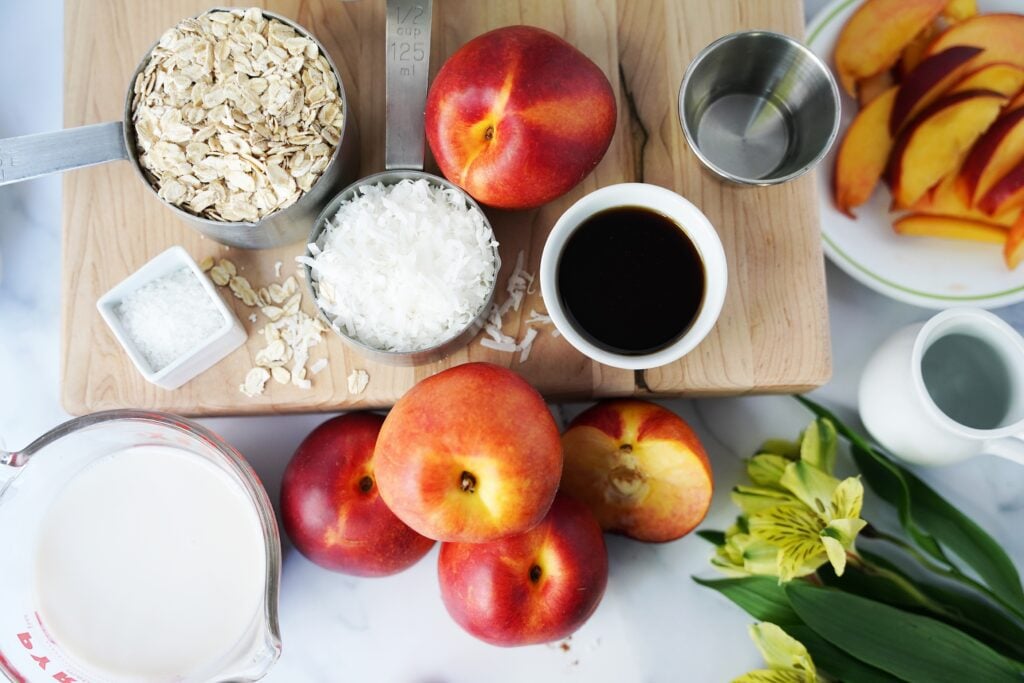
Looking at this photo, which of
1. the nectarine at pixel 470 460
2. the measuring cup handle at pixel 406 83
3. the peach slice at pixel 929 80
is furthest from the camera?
the peach slice at pixel 929 80

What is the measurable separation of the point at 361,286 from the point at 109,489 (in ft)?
0.96

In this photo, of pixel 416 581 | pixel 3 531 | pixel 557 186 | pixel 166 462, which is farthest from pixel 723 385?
pixel 3 531

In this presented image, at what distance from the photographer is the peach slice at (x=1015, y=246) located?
2.72ft

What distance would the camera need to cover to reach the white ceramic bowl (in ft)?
2.16

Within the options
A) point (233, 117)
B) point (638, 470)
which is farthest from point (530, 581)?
point (233, 117)

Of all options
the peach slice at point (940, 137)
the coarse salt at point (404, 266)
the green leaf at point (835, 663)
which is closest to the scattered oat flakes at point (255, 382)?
the coarse salt at point (404, 266)

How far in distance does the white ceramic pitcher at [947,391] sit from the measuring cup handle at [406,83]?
47 cm

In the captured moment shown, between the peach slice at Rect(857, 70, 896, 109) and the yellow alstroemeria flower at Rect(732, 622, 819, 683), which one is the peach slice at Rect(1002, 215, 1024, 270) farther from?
the yellow alstroemeria flower at Rect(732, 622, 819, 683)

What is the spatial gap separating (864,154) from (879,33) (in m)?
0.12

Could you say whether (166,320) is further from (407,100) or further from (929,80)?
(929,80)

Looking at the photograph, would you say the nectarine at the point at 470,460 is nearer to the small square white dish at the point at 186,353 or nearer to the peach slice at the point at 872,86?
the small square white dish at the point at 186,353

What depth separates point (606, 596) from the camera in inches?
33.4

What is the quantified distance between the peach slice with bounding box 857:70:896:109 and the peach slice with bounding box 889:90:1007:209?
0.07 meters

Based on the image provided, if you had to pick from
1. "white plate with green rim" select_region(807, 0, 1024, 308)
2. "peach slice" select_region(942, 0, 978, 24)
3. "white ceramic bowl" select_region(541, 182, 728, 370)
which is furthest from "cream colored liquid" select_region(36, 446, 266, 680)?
"peach slice" select_region(942, 0, 978, 24)
